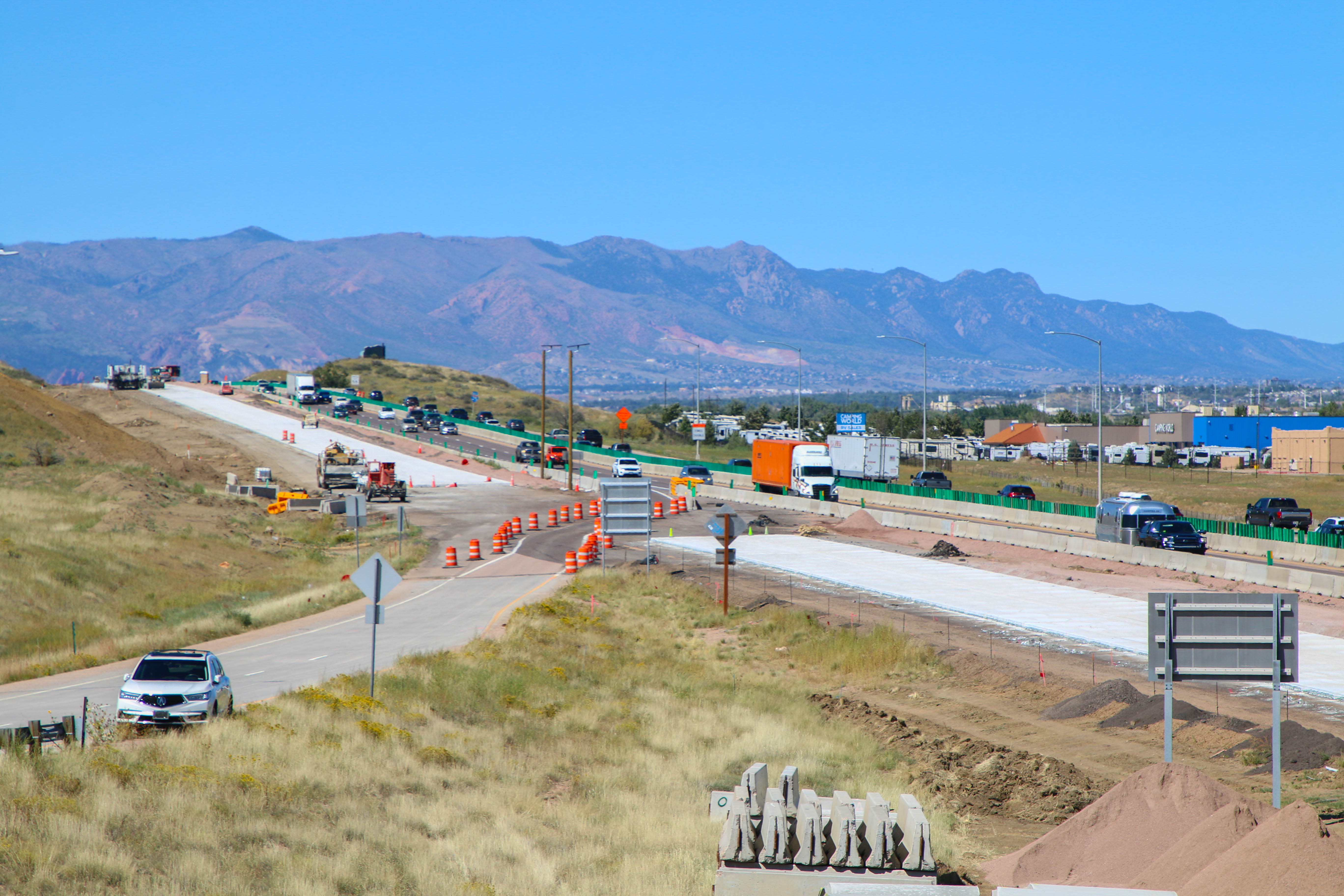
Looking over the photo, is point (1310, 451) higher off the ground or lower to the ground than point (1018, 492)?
higher

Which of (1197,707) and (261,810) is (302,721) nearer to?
(261,810)

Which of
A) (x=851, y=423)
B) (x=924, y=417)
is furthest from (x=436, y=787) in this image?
(x=851, y=423)

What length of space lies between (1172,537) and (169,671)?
3671 cm

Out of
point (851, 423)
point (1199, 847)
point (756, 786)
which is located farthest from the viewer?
point (851, 423)

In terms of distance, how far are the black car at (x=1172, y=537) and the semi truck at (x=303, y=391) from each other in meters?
100

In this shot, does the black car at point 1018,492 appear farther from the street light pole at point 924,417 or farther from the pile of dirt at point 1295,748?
the pile of dirt at point 1295,748

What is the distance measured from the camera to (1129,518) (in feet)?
151

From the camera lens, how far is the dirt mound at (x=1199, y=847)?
11.0 meters

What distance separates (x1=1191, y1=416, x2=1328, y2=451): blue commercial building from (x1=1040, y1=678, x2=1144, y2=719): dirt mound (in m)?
130

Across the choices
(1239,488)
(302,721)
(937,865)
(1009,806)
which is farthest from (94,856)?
(1239,488)

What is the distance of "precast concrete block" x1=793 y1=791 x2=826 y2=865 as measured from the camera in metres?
→ 11.9

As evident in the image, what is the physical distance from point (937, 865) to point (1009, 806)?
4035 millimetres

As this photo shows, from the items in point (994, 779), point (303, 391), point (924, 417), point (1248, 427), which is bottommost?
point (994, 779)

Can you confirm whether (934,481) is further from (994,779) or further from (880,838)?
(880,838)
